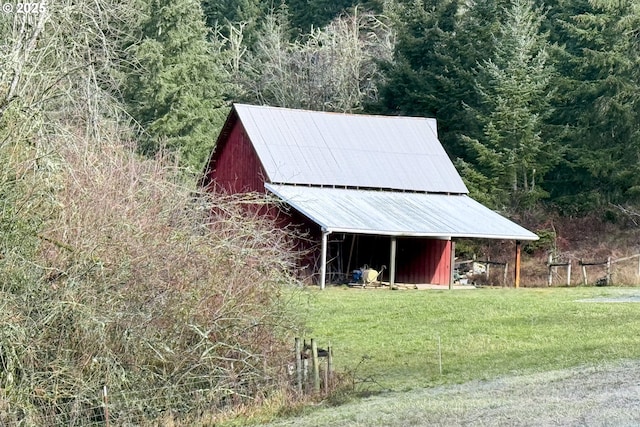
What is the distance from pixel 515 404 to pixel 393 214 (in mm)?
19301

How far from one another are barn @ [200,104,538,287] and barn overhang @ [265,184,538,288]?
0.14 ft

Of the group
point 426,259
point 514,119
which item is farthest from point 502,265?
point 514,119

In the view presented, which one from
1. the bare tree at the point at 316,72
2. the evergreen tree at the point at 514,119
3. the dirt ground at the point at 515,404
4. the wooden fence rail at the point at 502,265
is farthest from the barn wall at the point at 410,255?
the dirt ground at the point at 515,404

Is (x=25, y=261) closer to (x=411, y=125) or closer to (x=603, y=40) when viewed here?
(x=411, y=125)

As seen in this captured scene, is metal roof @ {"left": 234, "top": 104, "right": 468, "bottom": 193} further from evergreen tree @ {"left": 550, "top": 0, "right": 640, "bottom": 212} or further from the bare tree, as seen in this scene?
the bare tree

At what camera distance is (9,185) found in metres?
10.8

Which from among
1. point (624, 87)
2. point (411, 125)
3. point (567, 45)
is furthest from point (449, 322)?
point (567, 45)

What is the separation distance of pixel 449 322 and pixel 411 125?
661 inches

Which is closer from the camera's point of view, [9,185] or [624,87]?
[9,185]

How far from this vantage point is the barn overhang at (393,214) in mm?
28531

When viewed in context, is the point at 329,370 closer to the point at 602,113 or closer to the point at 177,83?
the point at 602,113

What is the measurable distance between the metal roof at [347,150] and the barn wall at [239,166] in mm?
606

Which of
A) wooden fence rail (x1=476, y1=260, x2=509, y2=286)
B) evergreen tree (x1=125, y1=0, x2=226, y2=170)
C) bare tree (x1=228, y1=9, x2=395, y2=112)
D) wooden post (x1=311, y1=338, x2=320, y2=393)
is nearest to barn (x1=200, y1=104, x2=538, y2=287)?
wooden fence rail (x1=476, y1=260, x2=509, y2=286)

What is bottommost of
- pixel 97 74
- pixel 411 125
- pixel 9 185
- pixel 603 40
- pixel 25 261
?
pixel 25 261
